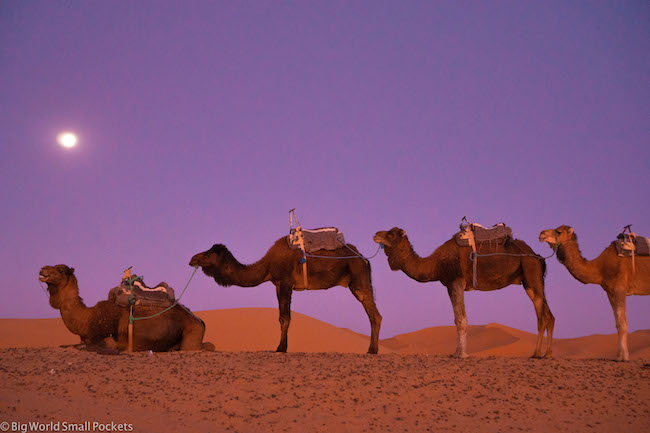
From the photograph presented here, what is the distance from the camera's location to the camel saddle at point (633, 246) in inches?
451

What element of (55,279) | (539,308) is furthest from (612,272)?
(55,279)

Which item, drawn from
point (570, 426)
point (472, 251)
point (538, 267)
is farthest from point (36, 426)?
point (538, 267)

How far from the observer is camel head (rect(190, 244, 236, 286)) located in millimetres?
12508

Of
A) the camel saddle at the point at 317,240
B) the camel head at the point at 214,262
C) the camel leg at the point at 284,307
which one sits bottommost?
the camel leg at the point at 284,307

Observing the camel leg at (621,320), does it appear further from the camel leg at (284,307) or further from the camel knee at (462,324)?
the camel leg at (284,307)

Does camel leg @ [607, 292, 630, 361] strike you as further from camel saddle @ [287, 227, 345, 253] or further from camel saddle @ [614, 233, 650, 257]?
camel saddle @ [287, 227, 345, 253]

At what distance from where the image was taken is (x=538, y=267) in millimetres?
12016

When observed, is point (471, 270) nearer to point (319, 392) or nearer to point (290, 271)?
point (290, 271)

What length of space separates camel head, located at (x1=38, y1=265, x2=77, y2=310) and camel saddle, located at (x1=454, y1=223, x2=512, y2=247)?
29.1 feet

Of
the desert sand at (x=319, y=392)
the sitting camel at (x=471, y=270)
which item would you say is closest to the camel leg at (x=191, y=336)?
the desert sand at (x=319, y=392)

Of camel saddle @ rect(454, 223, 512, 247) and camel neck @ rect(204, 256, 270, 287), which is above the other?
camel saddle @ rect(454, 223, 512, 247)

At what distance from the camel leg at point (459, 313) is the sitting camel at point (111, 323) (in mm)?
5709

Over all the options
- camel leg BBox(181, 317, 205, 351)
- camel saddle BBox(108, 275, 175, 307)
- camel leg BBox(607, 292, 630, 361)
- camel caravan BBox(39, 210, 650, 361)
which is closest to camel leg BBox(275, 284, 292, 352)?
camel caravan BBox(39, 210, 650, 361)

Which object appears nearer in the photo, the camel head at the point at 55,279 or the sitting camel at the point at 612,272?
the sitting camel at the point at 612,272
